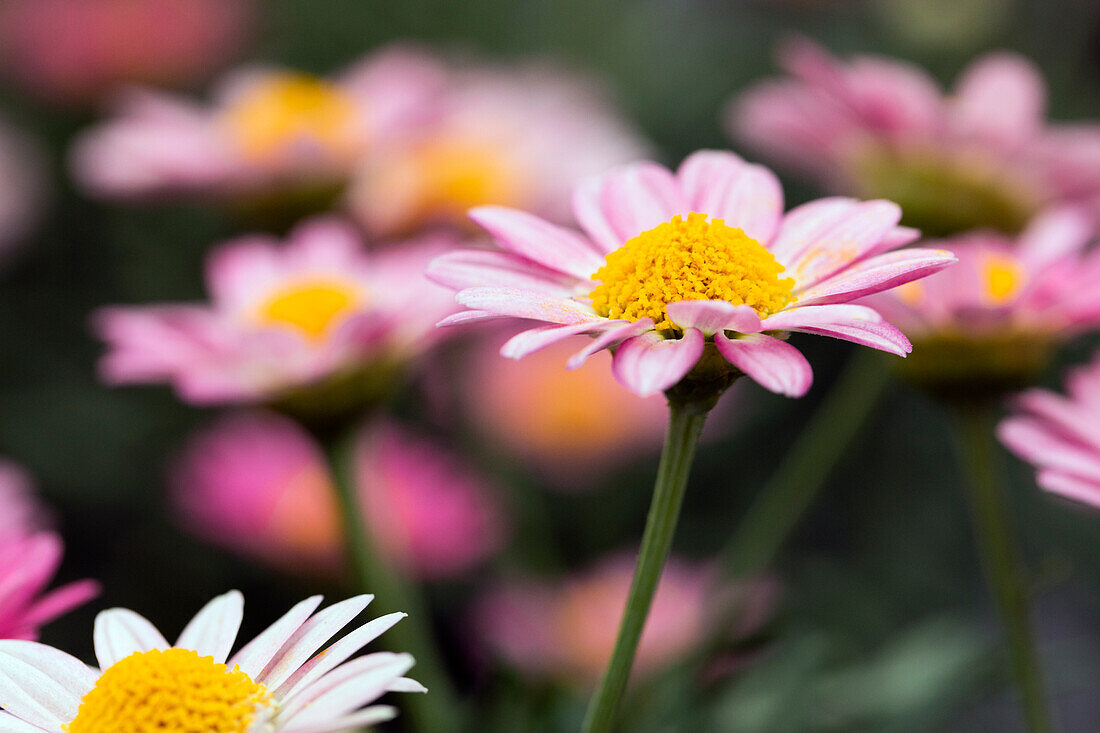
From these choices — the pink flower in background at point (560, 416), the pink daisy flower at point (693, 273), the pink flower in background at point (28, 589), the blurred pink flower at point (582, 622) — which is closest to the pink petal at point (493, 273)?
the pink daisy flower at point (693, 273)

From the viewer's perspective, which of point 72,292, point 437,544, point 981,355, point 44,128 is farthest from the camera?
point 44,128

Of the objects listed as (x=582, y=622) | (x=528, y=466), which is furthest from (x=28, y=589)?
(x=528, y=466)

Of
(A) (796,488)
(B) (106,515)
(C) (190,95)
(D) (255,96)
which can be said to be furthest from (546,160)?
(C) (190,95)

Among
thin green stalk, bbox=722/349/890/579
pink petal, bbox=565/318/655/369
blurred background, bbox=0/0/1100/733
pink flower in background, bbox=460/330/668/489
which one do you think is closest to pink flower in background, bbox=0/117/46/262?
blurred background, bbox=0/0/1100/733

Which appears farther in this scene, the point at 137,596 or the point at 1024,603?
the point at 137,596

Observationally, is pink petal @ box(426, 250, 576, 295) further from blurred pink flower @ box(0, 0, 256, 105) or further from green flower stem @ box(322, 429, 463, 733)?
blurred pink flower @ box(0, 0, 256, 105)

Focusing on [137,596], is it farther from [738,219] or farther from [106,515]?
[738,219]

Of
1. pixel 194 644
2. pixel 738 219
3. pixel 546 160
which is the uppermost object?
pixel 546 160
